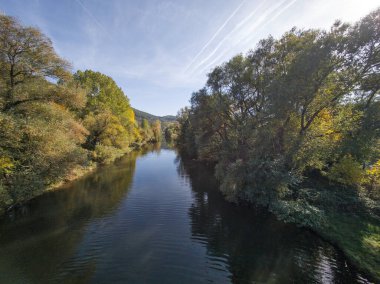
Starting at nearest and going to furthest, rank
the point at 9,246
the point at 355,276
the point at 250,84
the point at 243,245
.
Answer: the point at 355,276
the point at 9,246
the point at 243,245
the point at 250,84

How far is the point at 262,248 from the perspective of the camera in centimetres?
1107

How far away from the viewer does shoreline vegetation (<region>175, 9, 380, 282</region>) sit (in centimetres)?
1288

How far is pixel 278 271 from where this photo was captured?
9.20m

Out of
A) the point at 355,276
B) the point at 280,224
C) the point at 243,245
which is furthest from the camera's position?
the point at 280,224

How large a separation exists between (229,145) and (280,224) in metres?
12.1

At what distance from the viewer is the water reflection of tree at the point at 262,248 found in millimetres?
8984

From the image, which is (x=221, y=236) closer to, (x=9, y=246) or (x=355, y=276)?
(x=355, y=276)

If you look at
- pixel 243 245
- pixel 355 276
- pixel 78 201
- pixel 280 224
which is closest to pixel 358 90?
pixel 280 224

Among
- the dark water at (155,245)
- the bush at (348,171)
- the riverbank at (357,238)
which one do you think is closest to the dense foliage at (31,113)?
the dark water at (155,245)

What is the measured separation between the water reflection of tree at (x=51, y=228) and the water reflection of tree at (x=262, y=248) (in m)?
6.71

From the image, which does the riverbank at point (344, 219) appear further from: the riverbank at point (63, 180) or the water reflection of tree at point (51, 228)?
the riverbank at point (63, 180)

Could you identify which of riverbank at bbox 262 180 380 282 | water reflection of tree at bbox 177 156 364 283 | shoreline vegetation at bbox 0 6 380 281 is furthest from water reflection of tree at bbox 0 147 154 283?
riverbank at bbox 262 180 380 282

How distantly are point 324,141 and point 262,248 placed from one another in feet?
31.4

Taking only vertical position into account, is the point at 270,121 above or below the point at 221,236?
above
